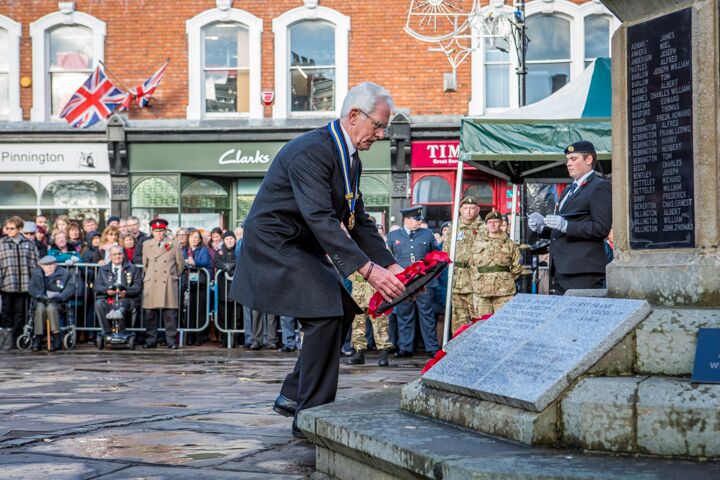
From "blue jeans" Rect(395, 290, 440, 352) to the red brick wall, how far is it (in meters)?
8.48

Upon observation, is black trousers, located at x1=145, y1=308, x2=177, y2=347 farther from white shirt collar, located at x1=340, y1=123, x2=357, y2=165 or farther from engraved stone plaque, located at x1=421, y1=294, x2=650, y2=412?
engraved stone plaque, located at x1=421, y1=294, x2=650, y2=412

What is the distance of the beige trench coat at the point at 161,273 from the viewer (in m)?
15.4

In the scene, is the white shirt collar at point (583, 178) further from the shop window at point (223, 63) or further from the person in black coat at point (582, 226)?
the shop window at point (223, 63)

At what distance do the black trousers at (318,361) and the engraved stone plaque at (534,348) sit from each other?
2.11ft

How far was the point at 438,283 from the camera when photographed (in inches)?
556

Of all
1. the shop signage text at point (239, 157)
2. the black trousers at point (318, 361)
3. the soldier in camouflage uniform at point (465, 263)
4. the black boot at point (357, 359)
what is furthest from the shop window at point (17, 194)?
the black trousers at point (318, 361)

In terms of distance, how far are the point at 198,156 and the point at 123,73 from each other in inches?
99.1

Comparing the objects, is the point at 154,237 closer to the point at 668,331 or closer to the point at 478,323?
the point at 478,323

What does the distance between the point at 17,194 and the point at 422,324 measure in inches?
464

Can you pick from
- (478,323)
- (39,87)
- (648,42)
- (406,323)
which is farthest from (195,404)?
(39,87)

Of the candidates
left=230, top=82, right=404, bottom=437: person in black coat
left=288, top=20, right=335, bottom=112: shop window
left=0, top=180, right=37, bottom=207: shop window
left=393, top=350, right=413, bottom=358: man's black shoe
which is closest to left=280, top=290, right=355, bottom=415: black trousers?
A: left=230, top=82, right=404, bottom=437: person in black coat

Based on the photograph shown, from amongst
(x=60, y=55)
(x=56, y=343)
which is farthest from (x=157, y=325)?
(x=60, y=55)

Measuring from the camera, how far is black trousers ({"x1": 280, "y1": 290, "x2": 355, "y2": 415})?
Result: 538 cm

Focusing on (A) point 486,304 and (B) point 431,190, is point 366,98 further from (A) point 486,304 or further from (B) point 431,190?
(B) point 431,190
